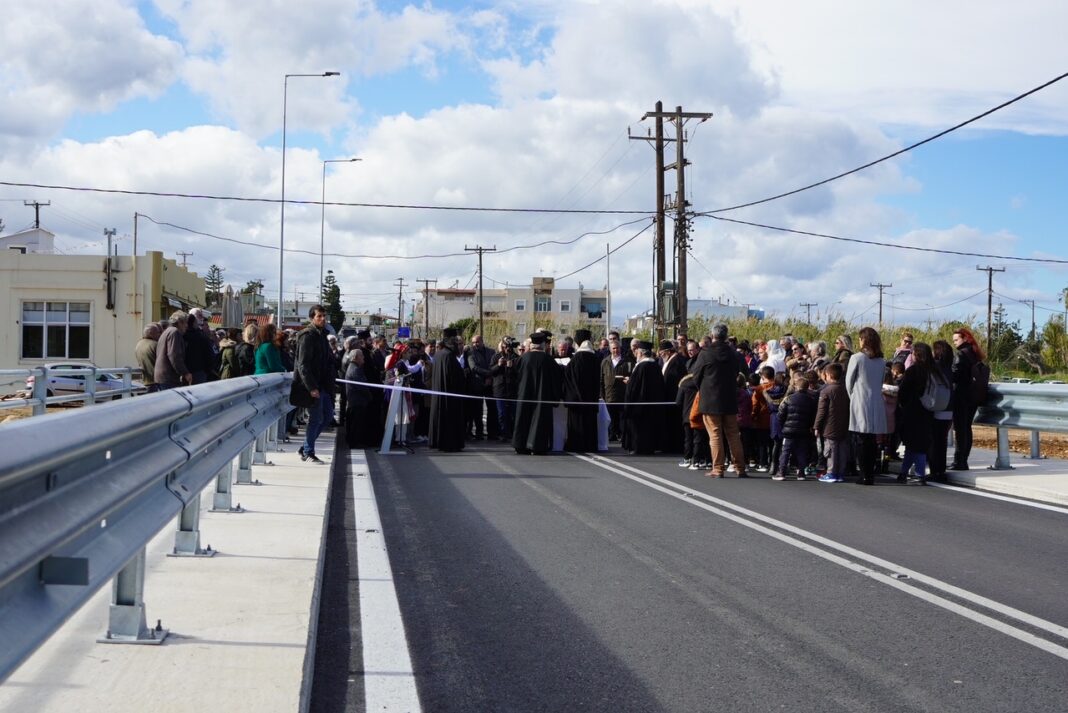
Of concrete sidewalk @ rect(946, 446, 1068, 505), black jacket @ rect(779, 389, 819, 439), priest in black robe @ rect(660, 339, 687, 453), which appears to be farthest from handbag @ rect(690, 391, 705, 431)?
concrete sidewalk @ rect(946, 446, 1068, 505)

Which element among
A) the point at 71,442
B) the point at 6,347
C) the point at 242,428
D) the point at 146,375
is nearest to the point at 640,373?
the point at 146,375

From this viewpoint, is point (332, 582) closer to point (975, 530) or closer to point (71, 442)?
point (71, 442)

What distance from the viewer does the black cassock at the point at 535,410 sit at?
1705cm

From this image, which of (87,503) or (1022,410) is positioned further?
(1022,410)

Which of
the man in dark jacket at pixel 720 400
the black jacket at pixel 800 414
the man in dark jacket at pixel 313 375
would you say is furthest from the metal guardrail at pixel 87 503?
the black jacket at pixel 800 414

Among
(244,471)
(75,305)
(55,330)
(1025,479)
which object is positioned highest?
(75,305)

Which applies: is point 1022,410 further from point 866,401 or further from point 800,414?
point 800,414

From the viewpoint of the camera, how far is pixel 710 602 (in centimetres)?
660

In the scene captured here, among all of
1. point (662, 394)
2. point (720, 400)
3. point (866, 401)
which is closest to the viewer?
point (866, 401)

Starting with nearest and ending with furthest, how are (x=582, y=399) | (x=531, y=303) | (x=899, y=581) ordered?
1. (x=899, y=581)
2. (x=582, y=399)
3. (x=531, y=303)

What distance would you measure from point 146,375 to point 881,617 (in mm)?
12679

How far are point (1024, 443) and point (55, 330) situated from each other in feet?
123

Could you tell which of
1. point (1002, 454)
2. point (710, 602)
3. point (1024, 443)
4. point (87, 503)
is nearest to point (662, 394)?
point (1002, 454)

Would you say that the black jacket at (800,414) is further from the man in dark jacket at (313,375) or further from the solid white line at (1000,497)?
the man in dark jacket at (313,375)
